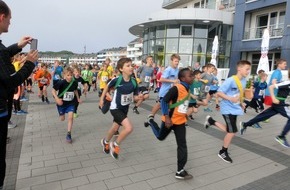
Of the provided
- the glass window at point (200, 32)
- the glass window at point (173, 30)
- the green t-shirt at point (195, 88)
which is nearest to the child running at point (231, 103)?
the green t-shirt at point (195, 88)

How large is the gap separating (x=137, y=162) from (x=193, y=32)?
2181 centimetres

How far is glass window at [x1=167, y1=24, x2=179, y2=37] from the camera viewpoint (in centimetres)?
2511

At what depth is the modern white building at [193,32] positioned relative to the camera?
2371 cm

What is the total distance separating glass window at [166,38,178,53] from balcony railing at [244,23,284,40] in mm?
6374

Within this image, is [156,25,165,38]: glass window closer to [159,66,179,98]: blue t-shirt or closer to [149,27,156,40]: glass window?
[149,27,156,40]: glass window

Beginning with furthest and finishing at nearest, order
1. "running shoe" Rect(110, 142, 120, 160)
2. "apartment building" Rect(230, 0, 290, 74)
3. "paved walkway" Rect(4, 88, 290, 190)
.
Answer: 1. "apartment building" Rect(230, 0, 290, 74)
2. "running shoe" Rect(110, 142, 120, 160)
3. "paved walkway" Rect(4, 88, 290, 190)

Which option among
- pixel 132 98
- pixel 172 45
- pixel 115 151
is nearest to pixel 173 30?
pixel 172 45

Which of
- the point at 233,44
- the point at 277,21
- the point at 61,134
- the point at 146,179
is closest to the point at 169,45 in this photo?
the point at 233,44

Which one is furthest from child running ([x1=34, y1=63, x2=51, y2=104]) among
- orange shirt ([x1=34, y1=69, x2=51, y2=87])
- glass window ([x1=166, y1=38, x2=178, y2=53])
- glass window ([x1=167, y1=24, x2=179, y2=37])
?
glass window ([x1=167, y1=24, x2=179, y2=37])

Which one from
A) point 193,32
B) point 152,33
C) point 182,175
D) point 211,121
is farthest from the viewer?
point 152,33

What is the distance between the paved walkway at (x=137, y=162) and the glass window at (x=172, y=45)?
19.0 m

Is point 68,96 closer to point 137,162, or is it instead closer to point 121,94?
point 121,94

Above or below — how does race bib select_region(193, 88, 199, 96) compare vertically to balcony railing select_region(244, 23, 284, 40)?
below

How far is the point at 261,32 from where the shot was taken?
2189 cm
